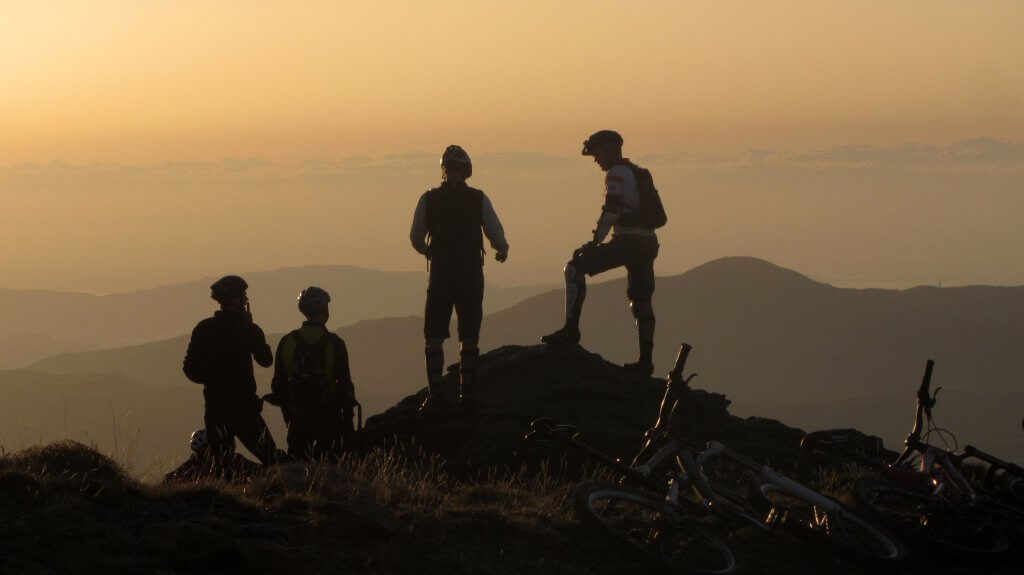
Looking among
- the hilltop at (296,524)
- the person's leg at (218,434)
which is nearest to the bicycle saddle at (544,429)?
the hilltop at (296,524)

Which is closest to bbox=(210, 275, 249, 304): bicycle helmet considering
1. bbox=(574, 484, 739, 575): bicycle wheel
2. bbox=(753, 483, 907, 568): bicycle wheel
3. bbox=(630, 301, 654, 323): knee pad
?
bbox=(574, 484, 739, 575): bicycle wheel

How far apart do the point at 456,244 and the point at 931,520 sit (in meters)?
6.01

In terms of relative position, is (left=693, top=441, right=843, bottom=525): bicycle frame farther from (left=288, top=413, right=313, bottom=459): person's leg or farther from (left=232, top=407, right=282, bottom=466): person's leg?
(left=288, top=413, right=313, bottom=459): person's leg

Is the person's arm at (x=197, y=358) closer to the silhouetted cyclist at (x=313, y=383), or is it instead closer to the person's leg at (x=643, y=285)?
the silhouetted cyclist at (x=313, y=383)

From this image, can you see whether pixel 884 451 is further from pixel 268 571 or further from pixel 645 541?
pixel 268 571

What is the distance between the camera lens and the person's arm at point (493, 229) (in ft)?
49.3

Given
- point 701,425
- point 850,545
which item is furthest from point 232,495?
point 701,425

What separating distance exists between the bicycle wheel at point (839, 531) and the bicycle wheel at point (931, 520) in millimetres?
259

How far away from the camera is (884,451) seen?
1611 cm

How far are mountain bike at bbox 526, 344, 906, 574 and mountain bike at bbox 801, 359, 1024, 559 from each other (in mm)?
537

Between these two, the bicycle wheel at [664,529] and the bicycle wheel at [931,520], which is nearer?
the bicycle wheel at [664,529]

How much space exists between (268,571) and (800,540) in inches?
161

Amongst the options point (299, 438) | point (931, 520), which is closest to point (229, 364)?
point (299, 438)

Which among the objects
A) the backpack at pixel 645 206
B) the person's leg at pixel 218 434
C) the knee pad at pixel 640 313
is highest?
the backpack at pixel 645 206
